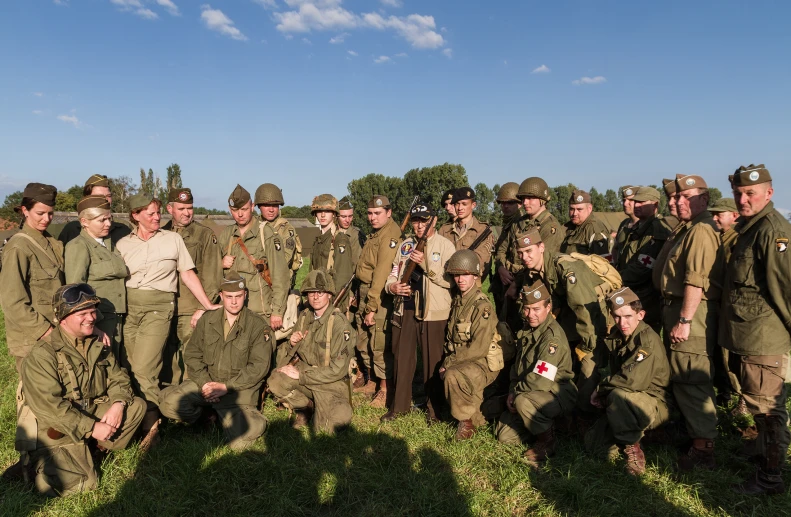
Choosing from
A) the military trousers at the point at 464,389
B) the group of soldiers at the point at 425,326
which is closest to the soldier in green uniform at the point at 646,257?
the group of soldiers at the point at 425,326

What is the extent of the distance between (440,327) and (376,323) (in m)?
1.34

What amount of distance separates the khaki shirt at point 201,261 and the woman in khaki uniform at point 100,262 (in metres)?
1.08

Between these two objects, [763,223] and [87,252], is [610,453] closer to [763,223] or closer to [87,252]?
[763,223]

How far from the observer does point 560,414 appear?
5309mm

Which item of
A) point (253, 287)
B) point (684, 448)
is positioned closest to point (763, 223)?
point (684, 448)

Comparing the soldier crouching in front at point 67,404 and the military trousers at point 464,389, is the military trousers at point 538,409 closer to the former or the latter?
the military trousers at point 464,389

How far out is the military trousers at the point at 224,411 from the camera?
542 cm

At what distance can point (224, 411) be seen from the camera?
5.56 meters

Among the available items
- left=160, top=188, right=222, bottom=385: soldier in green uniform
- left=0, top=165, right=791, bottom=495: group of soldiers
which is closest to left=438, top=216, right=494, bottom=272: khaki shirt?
left=0, top=165, right=791, bottom=495: group of soldiers

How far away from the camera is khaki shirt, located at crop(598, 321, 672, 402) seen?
4812 millimetres

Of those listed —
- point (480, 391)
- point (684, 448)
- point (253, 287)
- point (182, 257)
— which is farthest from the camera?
point (253, 287)

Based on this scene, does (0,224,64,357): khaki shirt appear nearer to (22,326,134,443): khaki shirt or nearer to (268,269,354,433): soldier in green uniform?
(22,326,134,443): khaki shirt

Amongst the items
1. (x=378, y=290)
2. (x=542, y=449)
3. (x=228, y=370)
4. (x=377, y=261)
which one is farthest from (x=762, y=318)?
(x=228, y=370)

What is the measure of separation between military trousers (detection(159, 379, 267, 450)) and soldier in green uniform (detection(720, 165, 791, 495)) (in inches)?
189
